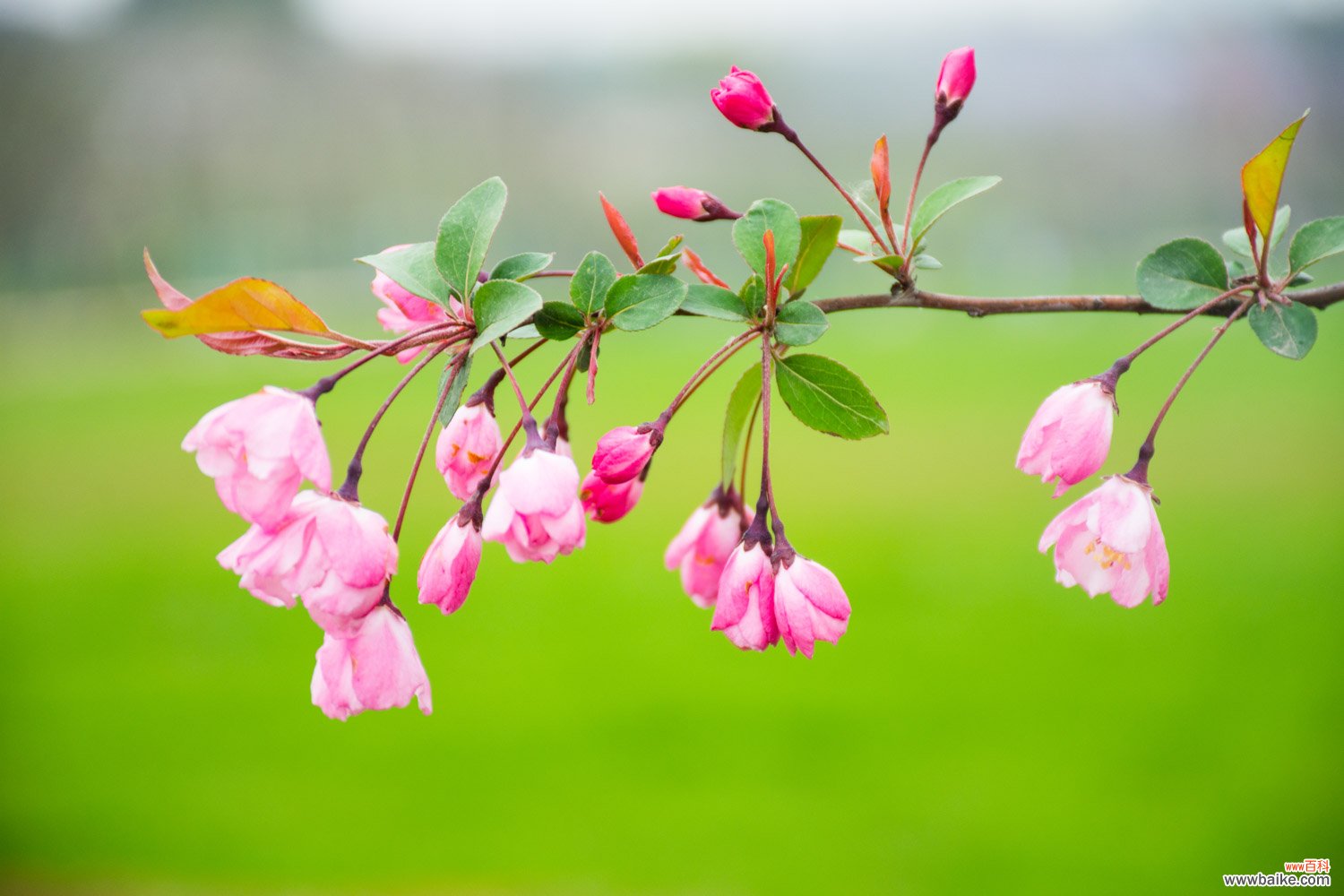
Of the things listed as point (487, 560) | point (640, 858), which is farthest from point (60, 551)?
point (640, 858)

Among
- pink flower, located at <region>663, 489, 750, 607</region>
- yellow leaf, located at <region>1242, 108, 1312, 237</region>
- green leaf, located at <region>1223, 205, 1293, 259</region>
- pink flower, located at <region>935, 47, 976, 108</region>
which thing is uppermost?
pink flower, located at <region>935, 47, 976, 108</region>

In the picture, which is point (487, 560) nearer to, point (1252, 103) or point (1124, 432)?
point (1124, 432)

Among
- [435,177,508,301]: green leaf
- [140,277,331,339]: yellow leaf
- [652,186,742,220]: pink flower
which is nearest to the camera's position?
[140,277,331,339]: yellow leaf

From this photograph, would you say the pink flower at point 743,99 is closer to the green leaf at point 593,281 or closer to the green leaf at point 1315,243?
the green leaf at point 593,281

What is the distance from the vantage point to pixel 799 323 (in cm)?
56

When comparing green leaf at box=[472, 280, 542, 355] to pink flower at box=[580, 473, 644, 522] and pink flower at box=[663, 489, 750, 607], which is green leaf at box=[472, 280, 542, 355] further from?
pink flower at box=[663, 489, 750, 607]

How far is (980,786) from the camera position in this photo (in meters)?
3.10

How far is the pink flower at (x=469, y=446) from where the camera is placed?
59cm

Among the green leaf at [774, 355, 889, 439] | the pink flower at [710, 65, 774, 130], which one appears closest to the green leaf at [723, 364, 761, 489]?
the green leaf at [774, 355, 889, 439]

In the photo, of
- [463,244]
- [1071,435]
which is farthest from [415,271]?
[1071,435]

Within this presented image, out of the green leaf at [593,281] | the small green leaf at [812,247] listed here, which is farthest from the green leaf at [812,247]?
the green leaf at [593,281]

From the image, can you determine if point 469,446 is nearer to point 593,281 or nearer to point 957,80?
point 593,281

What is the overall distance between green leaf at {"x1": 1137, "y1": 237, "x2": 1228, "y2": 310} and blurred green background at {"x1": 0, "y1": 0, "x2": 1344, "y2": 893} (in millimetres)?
239

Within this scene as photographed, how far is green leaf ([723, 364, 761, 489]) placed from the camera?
0.64 m
